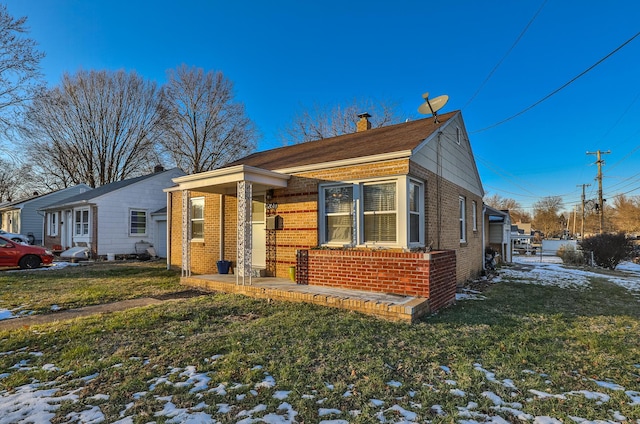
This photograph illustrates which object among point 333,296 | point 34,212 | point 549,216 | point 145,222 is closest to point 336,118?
point 145,222

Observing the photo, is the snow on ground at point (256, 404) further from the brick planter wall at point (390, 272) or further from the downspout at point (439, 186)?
the downspout at point (439, 186)

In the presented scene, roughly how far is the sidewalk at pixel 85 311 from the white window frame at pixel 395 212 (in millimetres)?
3412

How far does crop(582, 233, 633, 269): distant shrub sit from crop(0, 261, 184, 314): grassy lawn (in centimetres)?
2200

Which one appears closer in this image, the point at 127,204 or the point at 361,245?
the point at 361,245

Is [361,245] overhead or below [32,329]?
overhead

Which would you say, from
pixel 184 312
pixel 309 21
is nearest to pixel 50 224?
pixel 309 21

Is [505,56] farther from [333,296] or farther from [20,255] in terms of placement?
[20,255]

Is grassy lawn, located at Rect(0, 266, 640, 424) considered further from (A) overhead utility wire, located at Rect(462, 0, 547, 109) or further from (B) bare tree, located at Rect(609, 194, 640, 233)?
(B) bare tree, located at Rect(609, 194, 640, 233)

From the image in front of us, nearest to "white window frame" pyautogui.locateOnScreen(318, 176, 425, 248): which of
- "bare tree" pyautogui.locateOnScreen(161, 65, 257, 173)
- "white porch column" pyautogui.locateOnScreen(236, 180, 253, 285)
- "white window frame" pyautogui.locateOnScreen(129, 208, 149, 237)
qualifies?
"white porch column" pyautogui.locateOnScreen(236, 180, 253, 285)

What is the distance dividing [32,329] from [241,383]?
12.8 feet

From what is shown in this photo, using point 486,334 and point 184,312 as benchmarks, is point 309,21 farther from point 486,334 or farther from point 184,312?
point 486,334

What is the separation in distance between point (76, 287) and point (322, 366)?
8.15 meters

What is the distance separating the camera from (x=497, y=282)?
1060cm

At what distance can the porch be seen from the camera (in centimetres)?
549
